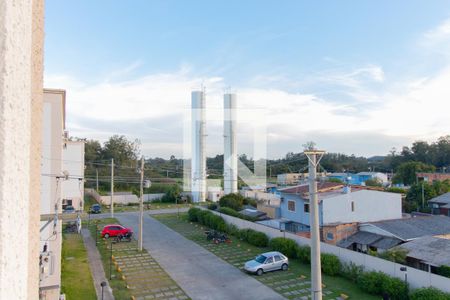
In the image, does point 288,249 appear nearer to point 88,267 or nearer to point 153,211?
point 88,267

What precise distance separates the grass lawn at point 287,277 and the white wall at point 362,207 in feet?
17.1

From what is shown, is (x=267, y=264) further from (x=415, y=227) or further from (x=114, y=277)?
(x=415, y=227)

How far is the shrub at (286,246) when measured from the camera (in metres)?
17.3

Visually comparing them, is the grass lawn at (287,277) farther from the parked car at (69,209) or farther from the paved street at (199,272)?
the parked car at (69,209)

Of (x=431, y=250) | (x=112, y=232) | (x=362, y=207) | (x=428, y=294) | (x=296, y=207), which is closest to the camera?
(x=428, y=294)

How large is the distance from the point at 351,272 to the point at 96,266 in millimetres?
11473

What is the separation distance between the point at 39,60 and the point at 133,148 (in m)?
58.1

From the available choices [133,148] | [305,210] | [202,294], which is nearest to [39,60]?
[202,294]

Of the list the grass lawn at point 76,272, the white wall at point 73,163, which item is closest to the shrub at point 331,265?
the grass lawn at point 76,272

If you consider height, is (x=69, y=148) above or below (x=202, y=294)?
above

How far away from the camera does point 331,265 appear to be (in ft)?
48.3

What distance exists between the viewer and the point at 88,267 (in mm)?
16125

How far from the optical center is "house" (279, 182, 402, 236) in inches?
843

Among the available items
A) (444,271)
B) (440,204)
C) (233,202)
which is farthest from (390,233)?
(233,202)
